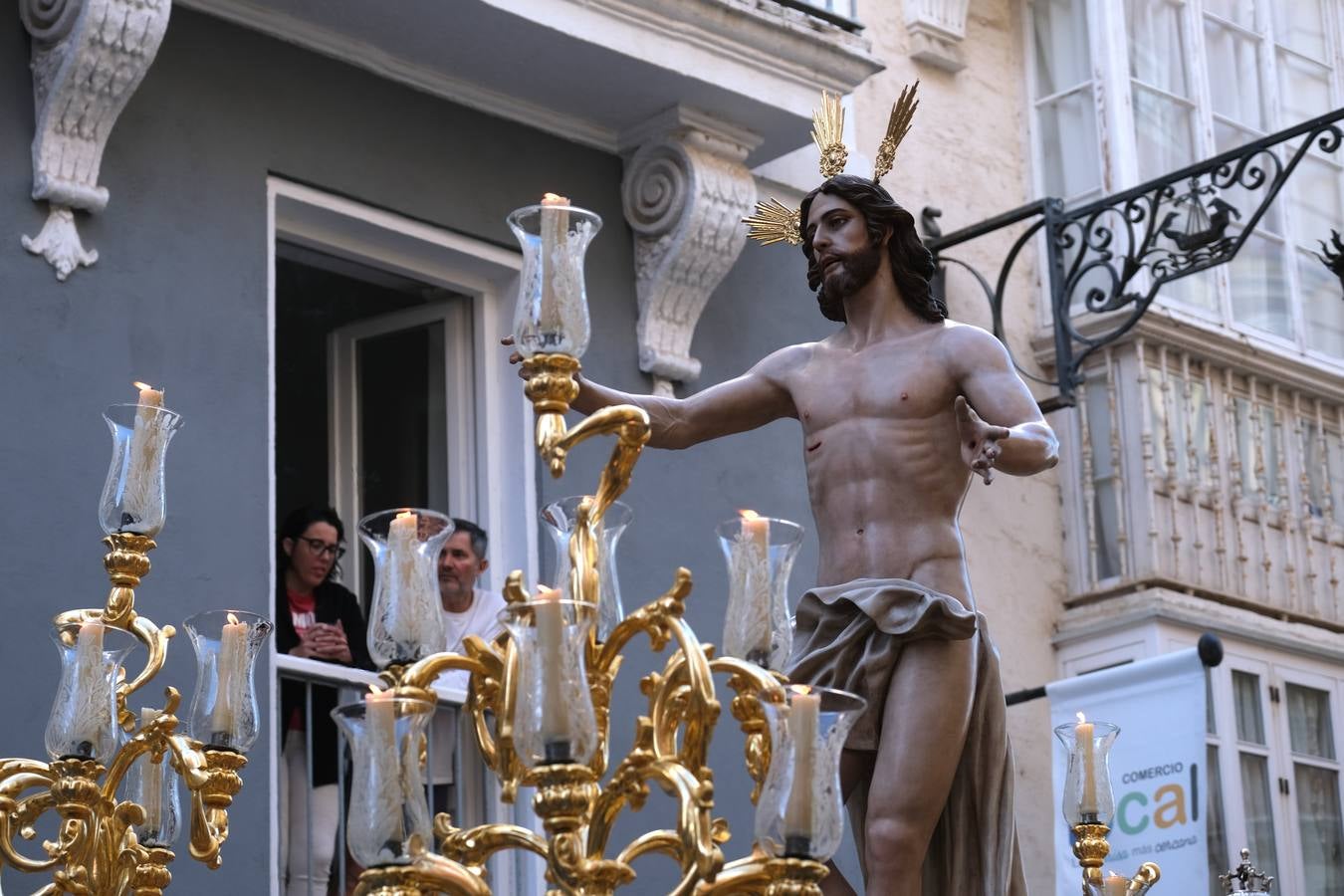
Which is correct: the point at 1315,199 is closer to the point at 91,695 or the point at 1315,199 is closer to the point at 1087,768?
the point at 1087,768

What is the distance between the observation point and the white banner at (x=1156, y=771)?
9.86 m

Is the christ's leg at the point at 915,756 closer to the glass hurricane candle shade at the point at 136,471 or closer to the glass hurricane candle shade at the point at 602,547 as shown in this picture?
the glass hurricane candle shade at the point at 602,547

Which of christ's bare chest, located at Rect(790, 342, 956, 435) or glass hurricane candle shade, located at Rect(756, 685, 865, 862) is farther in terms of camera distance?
christ's bare chest, located at Rect(790, 342, 956, 435)

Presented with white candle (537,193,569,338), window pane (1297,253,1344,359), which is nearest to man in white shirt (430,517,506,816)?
white candle (537,193,569,338)

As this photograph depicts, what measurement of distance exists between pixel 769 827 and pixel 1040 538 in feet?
28.3

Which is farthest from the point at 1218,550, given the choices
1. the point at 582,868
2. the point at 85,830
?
the point at 582,868

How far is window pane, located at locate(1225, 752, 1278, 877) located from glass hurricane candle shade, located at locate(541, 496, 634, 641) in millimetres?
8001

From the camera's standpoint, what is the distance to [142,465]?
5.82 m

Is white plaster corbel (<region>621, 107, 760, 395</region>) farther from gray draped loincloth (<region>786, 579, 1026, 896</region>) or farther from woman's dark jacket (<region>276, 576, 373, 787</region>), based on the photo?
gray draped loincloth (<region>786, 579, 1026, 896</region>)

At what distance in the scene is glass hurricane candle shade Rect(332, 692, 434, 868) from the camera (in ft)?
14.3

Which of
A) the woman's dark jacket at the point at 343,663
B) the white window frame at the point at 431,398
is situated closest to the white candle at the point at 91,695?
the woman's dark jacket at the point at 343,663

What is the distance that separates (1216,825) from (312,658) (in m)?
5.19

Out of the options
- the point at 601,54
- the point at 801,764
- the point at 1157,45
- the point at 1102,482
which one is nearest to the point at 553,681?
the point at 801,764

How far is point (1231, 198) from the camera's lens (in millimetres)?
13766
